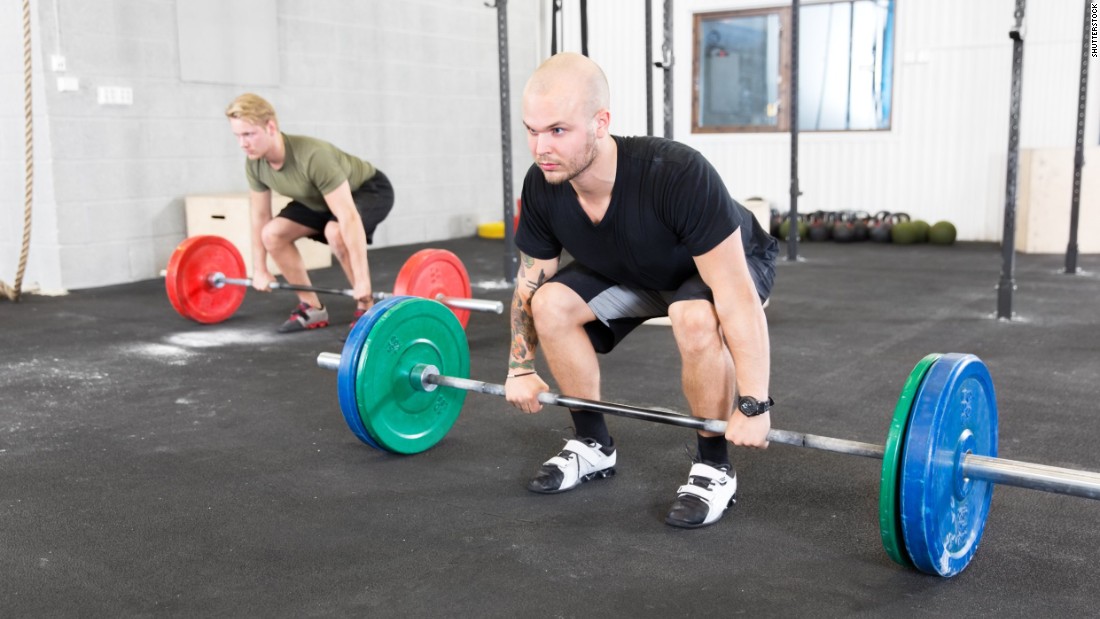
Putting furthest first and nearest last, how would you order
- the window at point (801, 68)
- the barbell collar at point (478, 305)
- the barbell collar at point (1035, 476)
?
1. the window at point (801, 68)
2. the barbell collar at point (478, 305)
3. the barbell collar at point (1035, 476)

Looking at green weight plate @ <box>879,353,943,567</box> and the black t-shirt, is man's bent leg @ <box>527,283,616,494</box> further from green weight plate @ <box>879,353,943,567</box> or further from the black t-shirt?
green weight plate @ <box>879,353,943,567</box>

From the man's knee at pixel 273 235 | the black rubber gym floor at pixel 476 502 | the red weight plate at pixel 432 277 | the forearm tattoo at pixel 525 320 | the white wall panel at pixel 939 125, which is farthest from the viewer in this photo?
the white wall panel at pixel 939 125

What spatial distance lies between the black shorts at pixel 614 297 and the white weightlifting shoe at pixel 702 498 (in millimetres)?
314

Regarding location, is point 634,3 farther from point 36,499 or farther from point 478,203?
point 36,499

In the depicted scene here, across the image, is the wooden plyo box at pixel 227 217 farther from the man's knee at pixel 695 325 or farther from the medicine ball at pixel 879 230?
the medicine ball at pixel 879 230

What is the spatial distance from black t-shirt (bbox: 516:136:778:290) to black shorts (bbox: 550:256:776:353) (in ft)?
0.07

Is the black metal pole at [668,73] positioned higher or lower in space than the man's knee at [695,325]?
higher

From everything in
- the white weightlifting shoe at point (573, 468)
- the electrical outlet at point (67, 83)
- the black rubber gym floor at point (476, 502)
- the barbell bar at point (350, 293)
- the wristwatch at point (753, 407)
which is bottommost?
the black rubber gym floor at point (476, 502)

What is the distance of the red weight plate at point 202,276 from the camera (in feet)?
12.1

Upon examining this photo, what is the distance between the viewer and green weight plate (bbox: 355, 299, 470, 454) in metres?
2.00

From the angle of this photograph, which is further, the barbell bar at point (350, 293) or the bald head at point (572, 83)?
the barbell bar at point (350, 293)

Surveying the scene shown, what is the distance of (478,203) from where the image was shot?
23.9ft

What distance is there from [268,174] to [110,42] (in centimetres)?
199

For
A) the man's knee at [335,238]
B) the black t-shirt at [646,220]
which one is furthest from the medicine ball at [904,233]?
the black t-shirt at [646,220]
